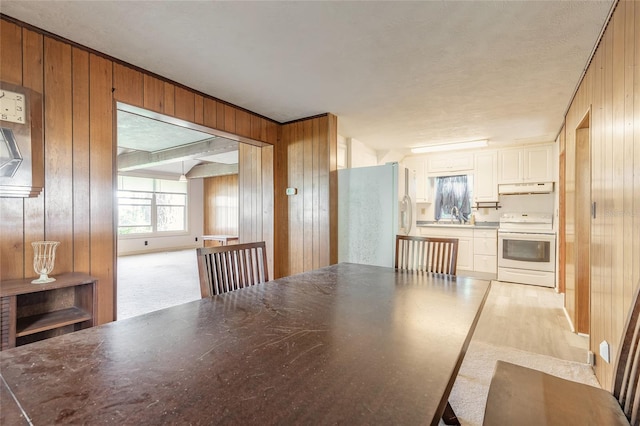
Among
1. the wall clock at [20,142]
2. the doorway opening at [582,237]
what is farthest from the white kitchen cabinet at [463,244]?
the wall clock at [20,142]

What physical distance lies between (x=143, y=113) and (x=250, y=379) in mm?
2774

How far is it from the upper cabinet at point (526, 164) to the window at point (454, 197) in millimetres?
628

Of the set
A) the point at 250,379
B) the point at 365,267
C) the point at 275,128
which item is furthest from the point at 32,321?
the point at 275,128

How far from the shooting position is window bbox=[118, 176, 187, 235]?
8.23m

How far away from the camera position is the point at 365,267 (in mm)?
2123

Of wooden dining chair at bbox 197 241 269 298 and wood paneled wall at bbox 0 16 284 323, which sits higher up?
wood paneled wall at bbox 0 16 284 323

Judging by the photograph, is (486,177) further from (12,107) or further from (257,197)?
(12,107)

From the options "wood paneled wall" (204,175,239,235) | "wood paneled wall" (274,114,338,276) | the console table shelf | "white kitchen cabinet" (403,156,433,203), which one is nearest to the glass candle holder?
the console table shelf

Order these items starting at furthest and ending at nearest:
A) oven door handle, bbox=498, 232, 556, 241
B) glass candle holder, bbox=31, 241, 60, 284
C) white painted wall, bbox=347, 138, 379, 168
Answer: white painted wall, bbox=347, 138, 379, 168
oven door handle, bbox=498, 232, 556, 241
glass candle holder, bbox=31, 241, 60, 284

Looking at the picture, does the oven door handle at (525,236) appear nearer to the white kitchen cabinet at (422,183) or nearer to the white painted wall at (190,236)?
the white kitchen cabinet at (422,183)

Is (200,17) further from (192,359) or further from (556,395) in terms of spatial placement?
(556,395)

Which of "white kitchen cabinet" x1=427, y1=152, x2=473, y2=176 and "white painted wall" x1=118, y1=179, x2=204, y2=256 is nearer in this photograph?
"white kitchen cabinet" x1=427, y1=152, x2=473, y2=176

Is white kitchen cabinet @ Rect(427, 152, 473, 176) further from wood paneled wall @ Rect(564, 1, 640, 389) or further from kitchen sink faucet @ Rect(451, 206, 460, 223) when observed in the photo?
wood paneled wall @ Rect(564, 1, 640, 389)

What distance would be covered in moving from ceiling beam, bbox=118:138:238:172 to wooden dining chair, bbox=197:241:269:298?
11.4ft
